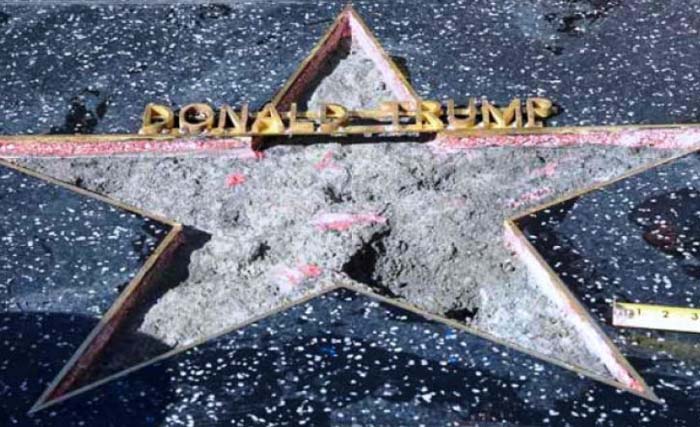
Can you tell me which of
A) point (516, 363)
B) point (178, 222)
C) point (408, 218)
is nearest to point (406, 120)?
point (408, 218)

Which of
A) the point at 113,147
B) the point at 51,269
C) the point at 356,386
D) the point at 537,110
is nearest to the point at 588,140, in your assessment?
the point at 537,110

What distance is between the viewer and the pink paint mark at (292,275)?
190 cm

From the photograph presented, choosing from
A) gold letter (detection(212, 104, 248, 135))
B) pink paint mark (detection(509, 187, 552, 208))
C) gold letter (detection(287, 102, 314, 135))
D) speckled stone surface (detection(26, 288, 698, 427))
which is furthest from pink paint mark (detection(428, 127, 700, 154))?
speckled stone surface (detection(26, 288, 698, 427))

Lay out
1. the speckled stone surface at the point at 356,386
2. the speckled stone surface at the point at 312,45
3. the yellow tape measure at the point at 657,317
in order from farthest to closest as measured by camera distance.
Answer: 1. the speckled stone surface at the point at 312,45
2. the yellow tape measure at the point at 657,317
3. the speckled stone surface at the point at 356,386

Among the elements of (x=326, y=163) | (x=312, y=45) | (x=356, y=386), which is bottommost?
(x=356, y=386)

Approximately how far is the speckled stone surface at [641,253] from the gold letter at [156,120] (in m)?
0.69

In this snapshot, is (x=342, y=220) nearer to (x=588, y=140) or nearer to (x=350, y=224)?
(x=350, y=224)

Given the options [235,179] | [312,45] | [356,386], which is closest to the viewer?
[356,386]

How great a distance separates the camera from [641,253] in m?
1.86

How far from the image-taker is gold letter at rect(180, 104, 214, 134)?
7.04 feet

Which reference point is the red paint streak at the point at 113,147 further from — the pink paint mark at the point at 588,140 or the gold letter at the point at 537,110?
the gold letter at the point at 537,110

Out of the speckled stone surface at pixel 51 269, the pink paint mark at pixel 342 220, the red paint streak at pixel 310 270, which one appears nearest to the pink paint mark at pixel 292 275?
the red paint streak at pixel 310 270

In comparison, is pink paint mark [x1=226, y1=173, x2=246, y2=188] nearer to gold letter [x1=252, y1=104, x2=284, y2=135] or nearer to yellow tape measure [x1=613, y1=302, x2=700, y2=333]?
gold letter [x1=252, y1=104, x2=284, y2=135]

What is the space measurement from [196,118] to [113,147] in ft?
0.54
